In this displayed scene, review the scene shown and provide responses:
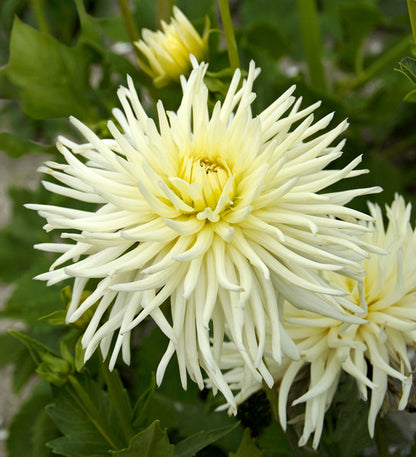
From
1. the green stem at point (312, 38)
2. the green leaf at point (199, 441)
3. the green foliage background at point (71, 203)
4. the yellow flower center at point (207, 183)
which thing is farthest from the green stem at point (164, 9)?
the green leaf at point (199, 441)

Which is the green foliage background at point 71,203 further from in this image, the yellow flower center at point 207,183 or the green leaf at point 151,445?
the yellow flower center at point 207,183

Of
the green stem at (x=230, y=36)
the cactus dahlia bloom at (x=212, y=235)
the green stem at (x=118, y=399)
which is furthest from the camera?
the green stem at (x=230, y=36)

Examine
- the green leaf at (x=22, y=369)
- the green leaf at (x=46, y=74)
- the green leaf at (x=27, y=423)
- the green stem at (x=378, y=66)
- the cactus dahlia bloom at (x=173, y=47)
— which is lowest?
the green leaf at (x=27, y=423)

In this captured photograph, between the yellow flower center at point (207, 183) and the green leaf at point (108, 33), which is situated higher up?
the green leaf at point (108, 33)

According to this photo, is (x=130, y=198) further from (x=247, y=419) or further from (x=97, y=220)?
(x=247, y=419)

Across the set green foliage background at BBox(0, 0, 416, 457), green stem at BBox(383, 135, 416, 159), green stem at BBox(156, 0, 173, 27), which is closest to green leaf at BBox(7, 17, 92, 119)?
green foliage background at BBox(0, 0, 416, 457)

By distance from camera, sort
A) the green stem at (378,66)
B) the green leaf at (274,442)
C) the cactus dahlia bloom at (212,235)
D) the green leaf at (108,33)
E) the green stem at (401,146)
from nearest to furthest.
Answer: the cactus dahlia bloom at (212,235), the green leaf at (274,442), the green leaf at (108,33), the green stem at (378,66), the green stem at (401,146)

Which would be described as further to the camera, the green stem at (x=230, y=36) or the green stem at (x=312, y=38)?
the green stem at (x=312, y=38)

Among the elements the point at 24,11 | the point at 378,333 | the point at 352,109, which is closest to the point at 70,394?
the point at 378,333

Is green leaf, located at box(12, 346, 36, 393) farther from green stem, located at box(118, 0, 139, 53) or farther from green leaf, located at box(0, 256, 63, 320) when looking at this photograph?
green stem, located at box(118, 0, 139, 53)
